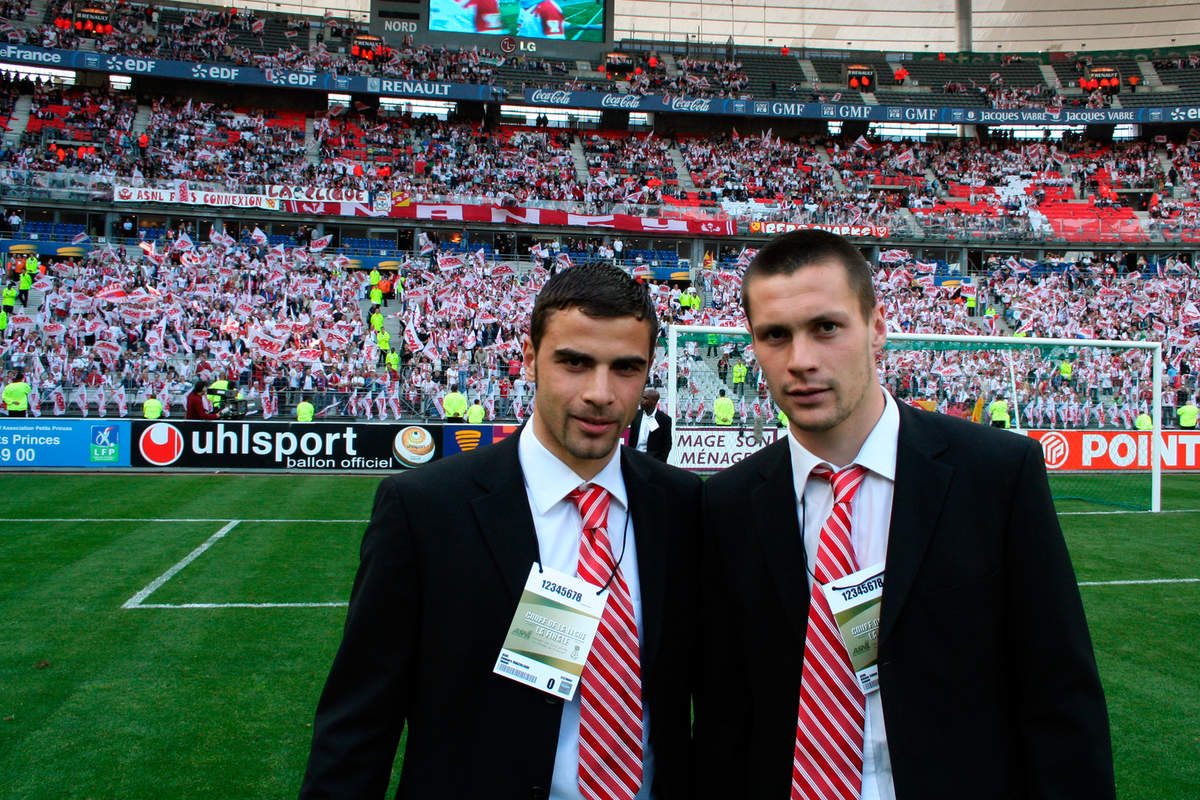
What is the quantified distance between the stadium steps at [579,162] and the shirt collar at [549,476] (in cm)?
4337

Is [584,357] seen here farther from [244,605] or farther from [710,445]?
[710,445]

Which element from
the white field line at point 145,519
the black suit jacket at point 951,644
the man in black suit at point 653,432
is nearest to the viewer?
the black suit jacket at point 951,644

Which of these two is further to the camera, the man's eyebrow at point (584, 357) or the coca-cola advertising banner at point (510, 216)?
the coca-cola advertising banner at point (510, 216)

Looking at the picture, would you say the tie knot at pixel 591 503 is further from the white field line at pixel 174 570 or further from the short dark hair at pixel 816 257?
the white field line at pixel 174 570

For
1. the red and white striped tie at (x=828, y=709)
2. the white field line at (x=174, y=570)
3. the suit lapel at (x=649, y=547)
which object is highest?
the suit lapel at (x=649, y=547)

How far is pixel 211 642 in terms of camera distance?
7277 mm

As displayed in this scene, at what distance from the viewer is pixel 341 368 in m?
25.8

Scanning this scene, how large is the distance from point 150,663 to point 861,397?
663 cm

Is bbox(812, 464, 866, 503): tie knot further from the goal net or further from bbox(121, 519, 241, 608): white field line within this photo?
the goal net

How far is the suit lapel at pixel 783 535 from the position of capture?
229 cm

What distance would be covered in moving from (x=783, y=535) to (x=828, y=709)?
1.58 ft

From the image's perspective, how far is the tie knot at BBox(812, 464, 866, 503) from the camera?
2322 millimetres

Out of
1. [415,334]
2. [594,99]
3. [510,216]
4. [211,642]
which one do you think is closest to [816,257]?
[211,642]

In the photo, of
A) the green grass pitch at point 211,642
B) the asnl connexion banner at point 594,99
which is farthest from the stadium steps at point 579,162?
the green grass pitch at point 211,642
